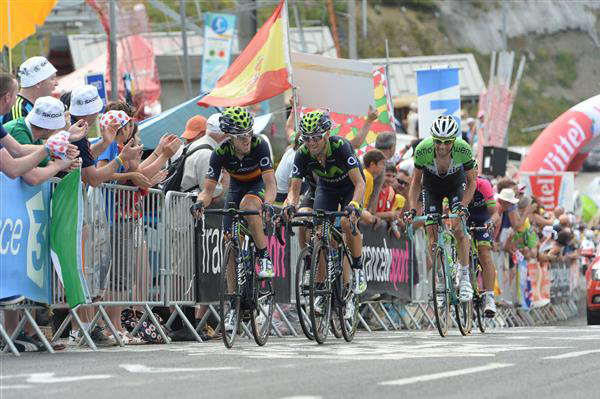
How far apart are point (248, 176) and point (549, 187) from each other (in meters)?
20.5

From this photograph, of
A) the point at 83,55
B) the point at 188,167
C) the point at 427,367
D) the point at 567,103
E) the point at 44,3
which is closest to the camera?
the point at 427,367

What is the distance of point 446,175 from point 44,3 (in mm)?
6327

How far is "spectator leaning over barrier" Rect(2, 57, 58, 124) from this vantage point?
468 inches

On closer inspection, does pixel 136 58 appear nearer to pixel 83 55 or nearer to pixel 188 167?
pixel 83 55

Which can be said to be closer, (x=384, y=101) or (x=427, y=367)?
(x=427, y=367)

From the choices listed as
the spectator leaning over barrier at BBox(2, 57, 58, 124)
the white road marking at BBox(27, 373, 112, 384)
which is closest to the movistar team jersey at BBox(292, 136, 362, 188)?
the spectator leaning over barrier at BBox(2, 57, 58, 124)

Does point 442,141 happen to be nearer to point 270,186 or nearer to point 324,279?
point 324,279

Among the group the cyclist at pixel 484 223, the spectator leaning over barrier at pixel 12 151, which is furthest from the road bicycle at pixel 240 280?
the cyclist at pixel 484 223

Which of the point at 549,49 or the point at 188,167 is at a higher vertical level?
the point at 549,49

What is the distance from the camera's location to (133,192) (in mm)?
12633

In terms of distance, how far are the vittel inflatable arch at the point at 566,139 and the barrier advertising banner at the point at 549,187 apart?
1.29 m

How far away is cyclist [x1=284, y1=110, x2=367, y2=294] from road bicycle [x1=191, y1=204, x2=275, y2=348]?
0.46 metres

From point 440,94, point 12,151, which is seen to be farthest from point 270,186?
point 440,94

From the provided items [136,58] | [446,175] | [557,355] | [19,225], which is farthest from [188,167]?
[136,58]
